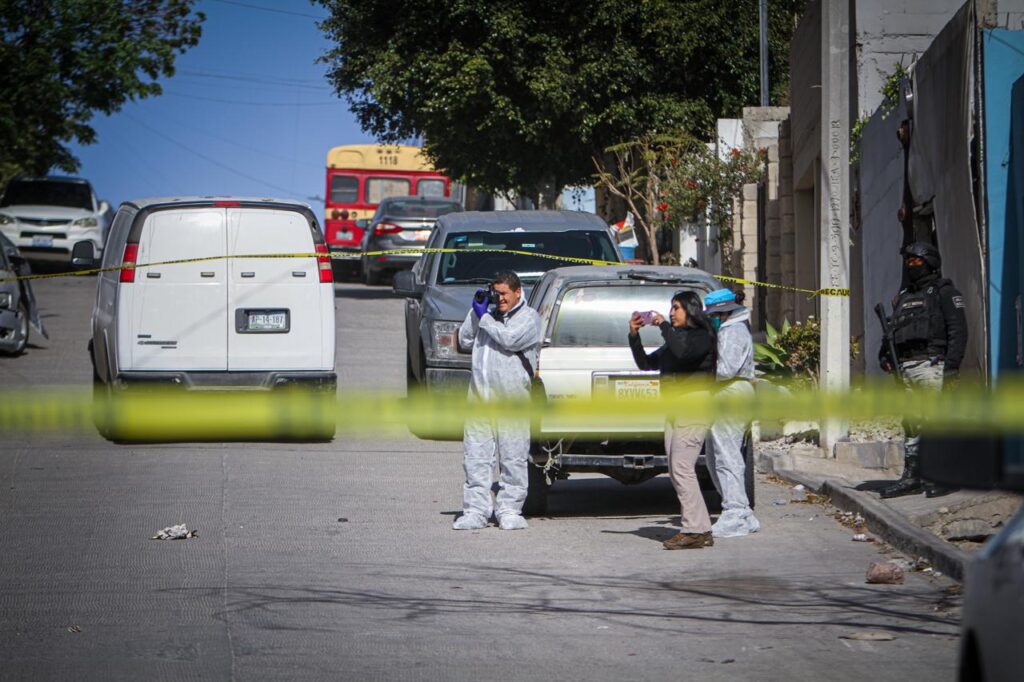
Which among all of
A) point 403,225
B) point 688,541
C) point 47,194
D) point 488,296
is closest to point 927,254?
point 688,541

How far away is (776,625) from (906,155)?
8736 millimetres

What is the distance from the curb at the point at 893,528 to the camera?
8875 mm

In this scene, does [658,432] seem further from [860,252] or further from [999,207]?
[860,252]

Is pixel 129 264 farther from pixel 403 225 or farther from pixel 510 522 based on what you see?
Answer: pixel 403 225

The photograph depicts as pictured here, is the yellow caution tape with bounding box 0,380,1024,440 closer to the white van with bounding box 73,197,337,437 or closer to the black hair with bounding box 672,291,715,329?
the white van with bounding box 73,197,337,437

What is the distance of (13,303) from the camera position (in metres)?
20.8

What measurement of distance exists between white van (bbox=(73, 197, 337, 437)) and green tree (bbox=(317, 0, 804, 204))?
651 inches

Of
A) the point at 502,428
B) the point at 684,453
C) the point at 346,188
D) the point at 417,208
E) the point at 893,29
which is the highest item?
the point at 893,29

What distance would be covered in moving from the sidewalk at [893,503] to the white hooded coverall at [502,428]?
2.38 m

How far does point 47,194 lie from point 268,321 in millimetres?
20374

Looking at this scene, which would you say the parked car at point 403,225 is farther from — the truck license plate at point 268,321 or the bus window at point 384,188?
the truck license plate at point 268,321

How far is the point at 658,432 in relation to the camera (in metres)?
10.9

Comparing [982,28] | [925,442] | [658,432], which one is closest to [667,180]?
[982,28]

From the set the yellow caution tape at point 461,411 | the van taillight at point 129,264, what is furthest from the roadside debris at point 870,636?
the van taillight at point 129,264
